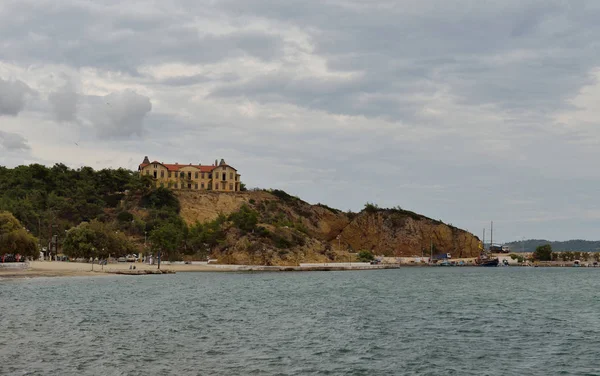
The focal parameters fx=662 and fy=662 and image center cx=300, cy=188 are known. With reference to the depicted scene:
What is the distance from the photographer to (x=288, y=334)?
174 ft

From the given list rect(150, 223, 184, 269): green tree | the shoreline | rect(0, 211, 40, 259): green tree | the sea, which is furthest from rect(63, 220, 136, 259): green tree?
the sea

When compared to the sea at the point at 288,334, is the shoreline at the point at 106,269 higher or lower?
higher

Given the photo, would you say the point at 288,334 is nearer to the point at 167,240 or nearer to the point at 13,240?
the point at 13,240

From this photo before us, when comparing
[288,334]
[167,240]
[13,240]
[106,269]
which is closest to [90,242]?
[106,269]

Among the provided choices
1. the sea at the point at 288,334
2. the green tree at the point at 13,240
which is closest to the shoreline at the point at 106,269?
the green tree at the point at 13,240

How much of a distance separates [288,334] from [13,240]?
8117 cm

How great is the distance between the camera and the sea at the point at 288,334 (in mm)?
39000

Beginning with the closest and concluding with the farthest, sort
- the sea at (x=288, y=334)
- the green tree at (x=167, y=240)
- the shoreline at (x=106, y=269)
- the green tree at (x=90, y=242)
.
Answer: the sea at (x=288, y=334)
the shoreline at (x=106, y=269)
the green tree at (x=90, y=242)
the green tree at (x=167, y=240)

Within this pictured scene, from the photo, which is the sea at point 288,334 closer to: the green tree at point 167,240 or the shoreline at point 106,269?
the shoreline at point 106,269

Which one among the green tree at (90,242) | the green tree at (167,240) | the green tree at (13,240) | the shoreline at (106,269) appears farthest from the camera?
the green tree at (167,240)

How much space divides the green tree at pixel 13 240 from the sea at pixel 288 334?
95.2 ft

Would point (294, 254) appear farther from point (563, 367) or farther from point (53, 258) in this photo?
point (563, 367)

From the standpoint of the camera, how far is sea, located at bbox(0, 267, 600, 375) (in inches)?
1535

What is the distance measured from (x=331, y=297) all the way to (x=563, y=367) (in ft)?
171
